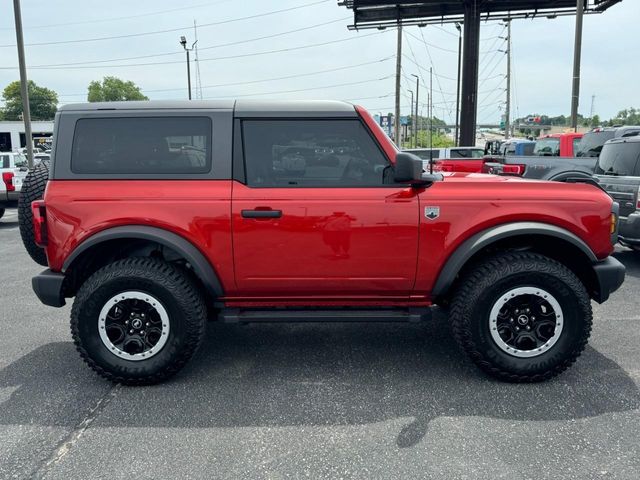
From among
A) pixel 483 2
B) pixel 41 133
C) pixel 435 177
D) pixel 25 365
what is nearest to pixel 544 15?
pixel 483 2

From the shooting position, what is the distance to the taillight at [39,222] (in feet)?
11.8

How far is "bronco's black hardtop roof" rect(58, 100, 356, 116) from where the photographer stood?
371cm

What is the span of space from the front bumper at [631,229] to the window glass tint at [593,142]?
4.84m

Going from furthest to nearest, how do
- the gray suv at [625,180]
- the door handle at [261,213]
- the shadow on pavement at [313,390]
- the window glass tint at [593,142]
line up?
the window glass tint at [593,142] < the gray suv at [625,180] < the door handle at [261,213] < the shadow on pavement at [313,390]

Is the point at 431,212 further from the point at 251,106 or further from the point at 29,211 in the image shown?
the point at 29,211

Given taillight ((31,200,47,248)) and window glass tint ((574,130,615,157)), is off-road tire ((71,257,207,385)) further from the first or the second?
window glass tint ((574,130,615,157))

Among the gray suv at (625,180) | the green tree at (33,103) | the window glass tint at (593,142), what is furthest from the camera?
the green tree at (33,103)

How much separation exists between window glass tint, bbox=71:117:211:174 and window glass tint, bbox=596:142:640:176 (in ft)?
20.1

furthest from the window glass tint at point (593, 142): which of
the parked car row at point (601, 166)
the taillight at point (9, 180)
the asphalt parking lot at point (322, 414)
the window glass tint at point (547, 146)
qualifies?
the taillight at point (9, 180)

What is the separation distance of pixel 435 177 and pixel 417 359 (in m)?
1.49

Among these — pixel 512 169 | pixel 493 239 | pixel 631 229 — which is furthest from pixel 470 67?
pixel 493 239

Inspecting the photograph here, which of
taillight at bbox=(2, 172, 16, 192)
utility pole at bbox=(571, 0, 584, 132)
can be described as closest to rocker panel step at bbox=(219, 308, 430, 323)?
taillight at bbox=(2, 172, 16, 192)

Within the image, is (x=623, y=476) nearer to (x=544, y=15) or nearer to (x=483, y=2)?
(x=483, y=2)

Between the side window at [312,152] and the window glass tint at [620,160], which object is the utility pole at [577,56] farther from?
the side window at [312,152]
